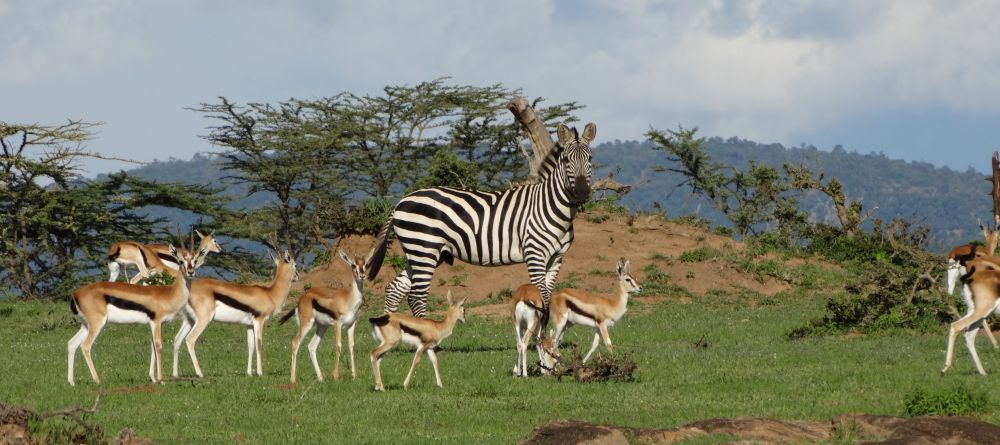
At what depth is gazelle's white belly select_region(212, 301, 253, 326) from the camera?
16141mm

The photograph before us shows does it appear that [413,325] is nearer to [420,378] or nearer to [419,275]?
[420,378]

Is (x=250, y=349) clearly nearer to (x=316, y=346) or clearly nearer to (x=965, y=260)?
(x=316, y=346)

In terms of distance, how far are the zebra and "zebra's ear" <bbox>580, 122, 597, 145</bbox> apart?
0.07 feet

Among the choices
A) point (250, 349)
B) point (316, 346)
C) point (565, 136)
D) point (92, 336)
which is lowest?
point (250, 349)

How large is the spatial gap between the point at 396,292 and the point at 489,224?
1703 millimetres

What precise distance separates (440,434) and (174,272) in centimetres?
1495

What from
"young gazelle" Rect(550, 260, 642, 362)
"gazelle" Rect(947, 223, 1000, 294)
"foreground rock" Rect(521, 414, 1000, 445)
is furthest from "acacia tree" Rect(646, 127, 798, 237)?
"foreground rock" Rect(521, 414, 1000, 445)

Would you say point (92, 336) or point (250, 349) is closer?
point (92, 336)

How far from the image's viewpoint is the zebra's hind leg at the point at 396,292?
19500 millimetres

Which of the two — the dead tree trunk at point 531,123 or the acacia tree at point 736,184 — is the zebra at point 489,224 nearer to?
the dead tree trunk at point 531,123

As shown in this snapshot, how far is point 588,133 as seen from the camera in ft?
61.5

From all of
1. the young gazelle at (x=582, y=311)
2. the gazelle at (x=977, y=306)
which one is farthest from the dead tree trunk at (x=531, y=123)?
the gazelle at (x=977, y=306)

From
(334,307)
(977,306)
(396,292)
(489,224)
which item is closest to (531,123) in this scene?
(489,224)

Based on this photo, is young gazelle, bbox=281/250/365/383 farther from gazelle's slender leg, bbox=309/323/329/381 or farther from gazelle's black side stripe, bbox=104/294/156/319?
gazelle's black side stripe, bbox=104/294/156/319
